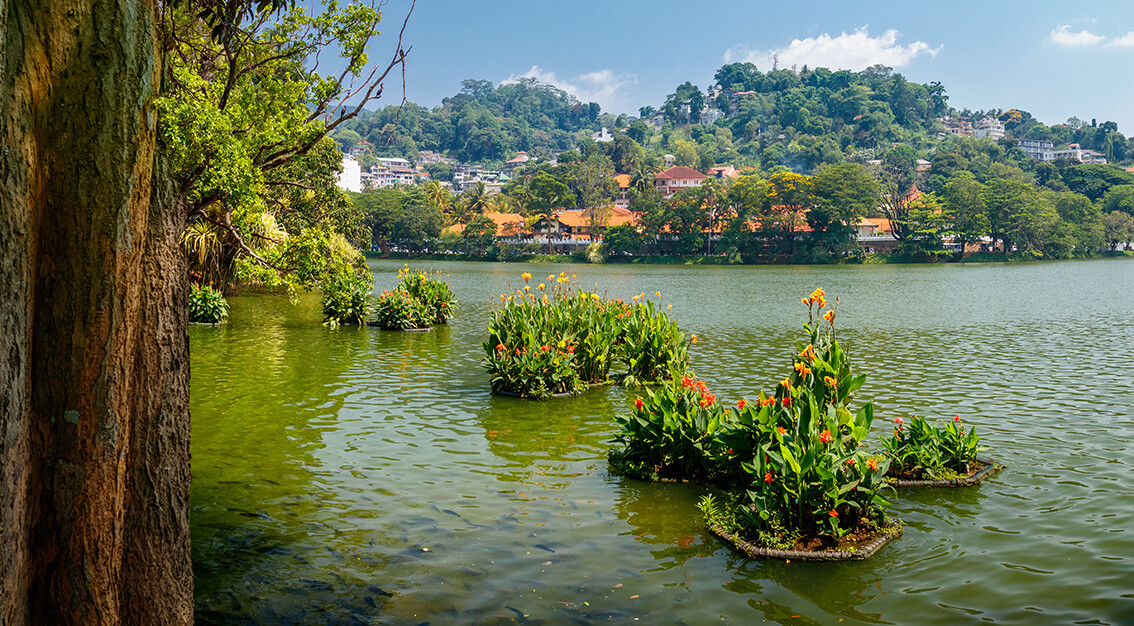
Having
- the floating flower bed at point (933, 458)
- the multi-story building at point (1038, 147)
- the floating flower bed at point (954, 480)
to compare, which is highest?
the multi-story building at point (1038, 147)

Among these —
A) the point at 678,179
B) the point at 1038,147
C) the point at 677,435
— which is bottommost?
the point at 677,435

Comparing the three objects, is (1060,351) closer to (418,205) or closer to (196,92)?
(196,92)

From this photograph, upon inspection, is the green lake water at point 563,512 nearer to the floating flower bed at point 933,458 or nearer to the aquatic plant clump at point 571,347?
the floating flower bed at point 933,458

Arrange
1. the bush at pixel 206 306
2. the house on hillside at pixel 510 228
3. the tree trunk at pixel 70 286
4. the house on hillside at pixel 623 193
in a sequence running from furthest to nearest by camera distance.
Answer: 1. the house on hillside at pixel 623 193
2. the house on hillside at pixel 510 228
3. the bush at pixel 206 306
4. the tree trunk at pixel 70 286

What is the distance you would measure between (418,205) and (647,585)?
304 feet

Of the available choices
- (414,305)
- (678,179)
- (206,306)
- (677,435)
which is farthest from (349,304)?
(678,179)

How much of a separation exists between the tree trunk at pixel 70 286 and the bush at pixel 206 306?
785 inches

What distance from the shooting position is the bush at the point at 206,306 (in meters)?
22.4

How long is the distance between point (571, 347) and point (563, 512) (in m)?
5.97

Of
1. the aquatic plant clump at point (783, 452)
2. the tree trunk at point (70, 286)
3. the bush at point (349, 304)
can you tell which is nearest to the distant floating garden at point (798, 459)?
the aquatic plant clump at point (783, 452)

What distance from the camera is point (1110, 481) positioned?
8477 mm

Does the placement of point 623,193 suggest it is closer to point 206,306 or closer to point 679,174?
point 679,174

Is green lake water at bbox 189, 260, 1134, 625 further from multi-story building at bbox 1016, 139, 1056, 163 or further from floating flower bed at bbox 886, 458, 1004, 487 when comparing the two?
multi-story building at bbox 1016, 139, 1056, 163

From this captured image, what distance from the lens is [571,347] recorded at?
43.8 ft
